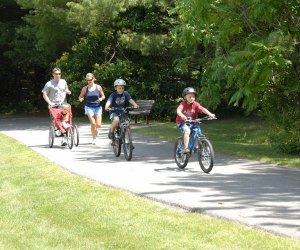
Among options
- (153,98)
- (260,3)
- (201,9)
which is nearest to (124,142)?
(201,9)

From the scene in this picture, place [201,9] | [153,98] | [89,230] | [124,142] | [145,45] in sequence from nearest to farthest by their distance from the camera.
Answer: [89,230]
[201,9]
[124,142]
[145,45]
[153,98]

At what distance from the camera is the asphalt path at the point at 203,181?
313 inches

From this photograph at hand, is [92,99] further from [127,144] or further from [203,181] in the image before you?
[203,181]

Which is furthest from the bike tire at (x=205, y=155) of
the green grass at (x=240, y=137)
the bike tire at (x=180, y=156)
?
the green grass at (x=240, y=137)

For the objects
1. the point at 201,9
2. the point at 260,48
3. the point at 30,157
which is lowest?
the point at 30,157

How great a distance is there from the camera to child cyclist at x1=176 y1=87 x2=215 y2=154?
1194 cm

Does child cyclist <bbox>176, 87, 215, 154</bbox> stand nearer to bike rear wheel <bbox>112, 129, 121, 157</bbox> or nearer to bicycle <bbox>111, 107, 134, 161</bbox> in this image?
bicycle <bbox>111, 107, 134, 161</bbox>

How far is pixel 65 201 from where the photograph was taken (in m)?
8.93

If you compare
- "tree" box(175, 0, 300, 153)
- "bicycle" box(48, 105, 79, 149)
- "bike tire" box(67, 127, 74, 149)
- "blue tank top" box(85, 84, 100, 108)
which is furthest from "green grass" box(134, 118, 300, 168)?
"bike tire" box(67, 127, 74, 149)

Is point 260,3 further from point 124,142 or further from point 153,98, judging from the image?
point 153,98

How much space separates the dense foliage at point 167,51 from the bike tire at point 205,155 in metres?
1.06

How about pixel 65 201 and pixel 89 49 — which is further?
pixel 89 49

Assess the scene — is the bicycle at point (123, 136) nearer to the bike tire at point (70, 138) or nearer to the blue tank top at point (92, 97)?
the bike tire at point (70, 138)

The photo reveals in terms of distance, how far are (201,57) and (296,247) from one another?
52.5 feet
